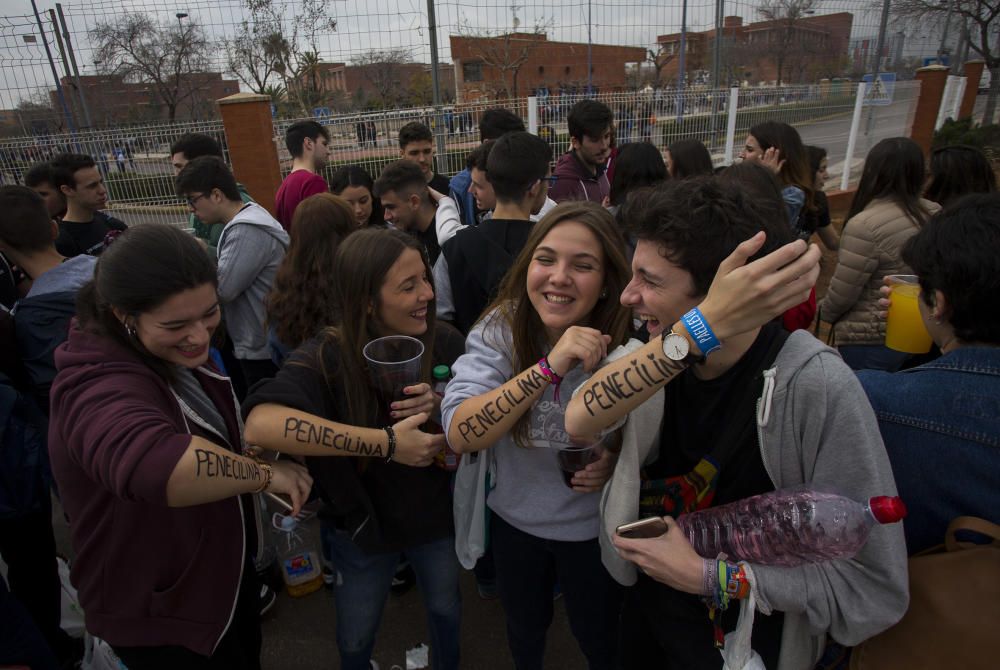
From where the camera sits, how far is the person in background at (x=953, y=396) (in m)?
1.24

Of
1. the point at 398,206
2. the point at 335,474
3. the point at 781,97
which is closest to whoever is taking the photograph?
the point at 335,474

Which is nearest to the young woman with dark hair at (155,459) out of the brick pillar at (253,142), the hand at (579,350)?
the hand at (579,350)

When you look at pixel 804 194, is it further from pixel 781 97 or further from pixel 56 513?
pixel 781 97

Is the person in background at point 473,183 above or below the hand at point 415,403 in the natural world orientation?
above

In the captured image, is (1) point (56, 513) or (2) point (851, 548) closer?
(2) point (851, 548)

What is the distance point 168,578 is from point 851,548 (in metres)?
1.75

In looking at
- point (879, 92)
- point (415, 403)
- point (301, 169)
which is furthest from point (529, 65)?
point (415, 403)

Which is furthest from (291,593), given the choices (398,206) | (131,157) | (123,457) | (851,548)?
(131,157)

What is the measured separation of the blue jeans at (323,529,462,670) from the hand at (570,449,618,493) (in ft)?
2.22

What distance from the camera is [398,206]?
12.7ft

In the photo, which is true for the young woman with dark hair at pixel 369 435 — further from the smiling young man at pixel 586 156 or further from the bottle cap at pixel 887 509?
the smiling young man at pixel 586 156

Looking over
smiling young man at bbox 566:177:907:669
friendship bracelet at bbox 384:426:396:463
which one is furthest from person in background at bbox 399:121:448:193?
smiling young man at bbox 566:177:907:669

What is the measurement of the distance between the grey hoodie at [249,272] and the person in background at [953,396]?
9.40ft

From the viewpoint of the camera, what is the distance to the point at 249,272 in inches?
126
